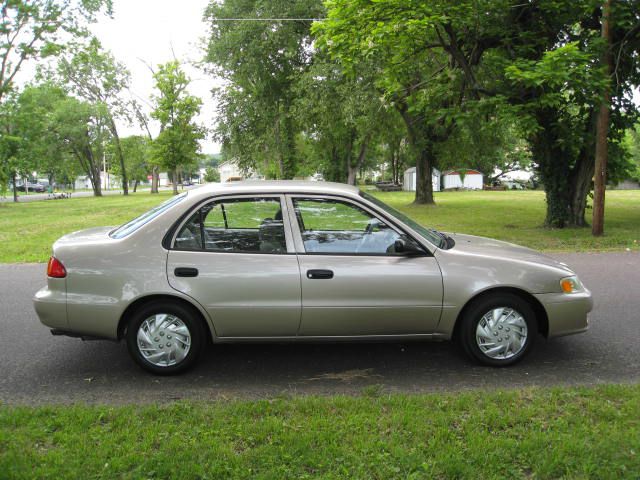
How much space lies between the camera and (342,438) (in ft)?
10.8

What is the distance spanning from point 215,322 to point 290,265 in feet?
2.56

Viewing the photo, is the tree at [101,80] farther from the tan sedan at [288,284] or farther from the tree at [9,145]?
the tan sedan at [288,284]

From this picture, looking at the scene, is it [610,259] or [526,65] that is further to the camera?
[526,65]

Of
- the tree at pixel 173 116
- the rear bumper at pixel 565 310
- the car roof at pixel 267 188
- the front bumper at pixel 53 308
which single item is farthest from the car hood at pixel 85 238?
the tree at pixel 173 116

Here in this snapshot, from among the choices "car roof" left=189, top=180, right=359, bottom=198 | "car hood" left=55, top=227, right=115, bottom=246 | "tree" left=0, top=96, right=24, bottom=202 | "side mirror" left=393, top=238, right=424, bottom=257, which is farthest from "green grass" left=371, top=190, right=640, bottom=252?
"tree" left=0, top=96, right=24, bottom=202

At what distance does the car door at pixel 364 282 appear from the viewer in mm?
4375

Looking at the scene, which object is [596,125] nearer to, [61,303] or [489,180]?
[61,303]

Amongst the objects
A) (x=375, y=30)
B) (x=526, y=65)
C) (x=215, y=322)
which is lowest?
(x=215, y=322)

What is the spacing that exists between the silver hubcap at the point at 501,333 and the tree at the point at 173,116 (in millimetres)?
46468

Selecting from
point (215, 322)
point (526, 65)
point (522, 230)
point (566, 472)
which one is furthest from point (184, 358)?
point (522, 230)

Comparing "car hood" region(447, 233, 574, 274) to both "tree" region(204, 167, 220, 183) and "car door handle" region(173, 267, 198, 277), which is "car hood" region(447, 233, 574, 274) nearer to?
"car door handle" region(173, 267, 198, 277)

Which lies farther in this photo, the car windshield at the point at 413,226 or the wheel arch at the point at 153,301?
the car windshield at the point at 413,226

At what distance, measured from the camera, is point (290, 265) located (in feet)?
14.4

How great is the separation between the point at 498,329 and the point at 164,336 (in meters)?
2.82
